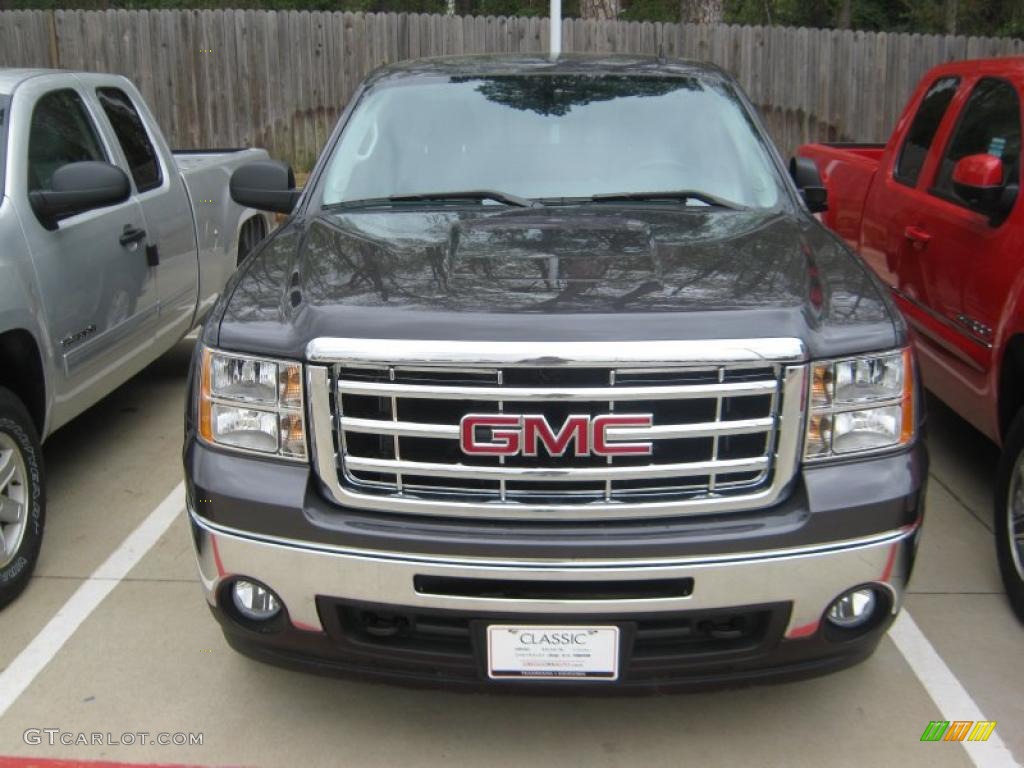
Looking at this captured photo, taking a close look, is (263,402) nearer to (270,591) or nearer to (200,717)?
(270,591)

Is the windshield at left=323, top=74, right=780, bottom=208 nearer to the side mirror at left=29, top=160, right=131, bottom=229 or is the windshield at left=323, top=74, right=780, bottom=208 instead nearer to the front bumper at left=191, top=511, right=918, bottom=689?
the side mirror at left=29, top=160, right=131, bottom=229

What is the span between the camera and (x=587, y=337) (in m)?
2.48

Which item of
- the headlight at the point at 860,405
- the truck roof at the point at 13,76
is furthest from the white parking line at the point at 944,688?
the truck roof at the point at 13,76

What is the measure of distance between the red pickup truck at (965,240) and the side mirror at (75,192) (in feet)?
9.44

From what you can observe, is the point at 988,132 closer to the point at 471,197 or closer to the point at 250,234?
the point at 471,197

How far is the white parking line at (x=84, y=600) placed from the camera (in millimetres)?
3322

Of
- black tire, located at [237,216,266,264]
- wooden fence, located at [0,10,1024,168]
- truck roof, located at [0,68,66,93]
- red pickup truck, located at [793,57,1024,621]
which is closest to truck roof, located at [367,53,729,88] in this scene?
red pickup truck, located at [793,57,1024,621]

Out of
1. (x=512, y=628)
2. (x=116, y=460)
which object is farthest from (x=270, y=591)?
(x=116, y=460)

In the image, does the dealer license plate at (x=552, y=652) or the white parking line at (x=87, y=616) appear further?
the white parking line at (x=87, y=616)

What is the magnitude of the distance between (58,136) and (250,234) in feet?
8.37

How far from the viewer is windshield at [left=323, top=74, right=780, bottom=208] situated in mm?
3799

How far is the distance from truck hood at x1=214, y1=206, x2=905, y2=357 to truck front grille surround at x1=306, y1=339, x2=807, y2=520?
0.06 meters

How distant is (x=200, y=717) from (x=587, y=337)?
5.64 feet

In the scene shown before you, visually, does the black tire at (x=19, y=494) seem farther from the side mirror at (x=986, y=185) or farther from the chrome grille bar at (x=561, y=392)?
the side mirror at (x=986, y=185)
